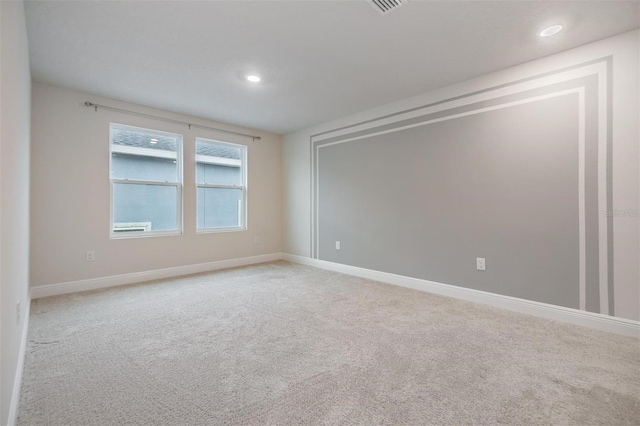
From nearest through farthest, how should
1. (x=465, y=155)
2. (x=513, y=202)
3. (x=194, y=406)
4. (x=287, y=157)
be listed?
(x=194, y=406), (x=513, y=202), (x=465, y=155), (x=287, y=157)

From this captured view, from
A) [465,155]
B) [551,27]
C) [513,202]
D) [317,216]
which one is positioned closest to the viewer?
[551,27]

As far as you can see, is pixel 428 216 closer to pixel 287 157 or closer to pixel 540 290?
pixel 540 290

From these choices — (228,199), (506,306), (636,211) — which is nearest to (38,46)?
(228,199)

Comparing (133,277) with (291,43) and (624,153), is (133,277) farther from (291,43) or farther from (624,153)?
(624,153)

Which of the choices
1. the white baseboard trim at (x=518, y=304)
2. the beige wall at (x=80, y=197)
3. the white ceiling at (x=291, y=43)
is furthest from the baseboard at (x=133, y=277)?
the white ceiling at (x=291, y=43)

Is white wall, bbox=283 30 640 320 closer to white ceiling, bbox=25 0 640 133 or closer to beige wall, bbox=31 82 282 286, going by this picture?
white ceiling, bbox=25 0 640 133

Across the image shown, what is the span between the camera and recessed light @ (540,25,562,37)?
225cm

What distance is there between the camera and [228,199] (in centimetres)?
494

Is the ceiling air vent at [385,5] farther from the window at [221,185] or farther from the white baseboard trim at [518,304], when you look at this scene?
the window at [221,185]

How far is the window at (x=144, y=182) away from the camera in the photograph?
3.79m

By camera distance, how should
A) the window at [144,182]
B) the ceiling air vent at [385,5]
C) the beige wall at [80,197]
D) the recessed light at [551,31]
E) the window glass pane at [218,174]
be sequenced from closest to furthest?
the ceiling air vent at [385,5]
the recessed light at [551,31]
the beige wall at [80,197]
the window at [144,182]
the window glass pane at [218,174]

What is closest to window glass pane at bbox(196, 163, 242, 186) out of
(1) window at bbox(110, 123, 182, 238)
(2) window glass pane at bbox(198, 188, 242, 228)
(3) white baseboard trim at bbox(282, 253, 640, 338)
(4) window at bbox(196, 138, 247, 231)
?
(4) window at bbox(196, 138, 247, 231)

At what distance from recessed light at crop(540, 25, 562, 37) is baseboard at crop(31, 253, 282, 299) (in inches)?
186

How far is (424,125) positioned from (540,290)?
2142 mm
